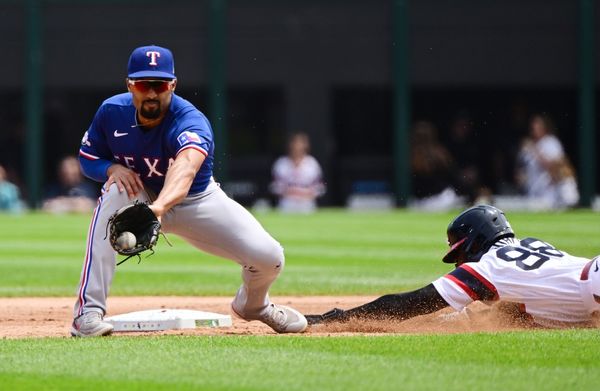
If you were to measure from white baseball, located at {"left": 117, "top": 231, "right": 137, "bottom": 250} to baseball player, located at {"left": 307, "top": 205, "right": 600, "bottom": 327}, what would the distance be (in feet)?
4.63

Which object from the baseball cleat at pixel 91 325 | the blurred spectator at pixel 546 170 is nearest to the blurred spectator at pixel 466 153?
the blurred spectator at pixel 546 170

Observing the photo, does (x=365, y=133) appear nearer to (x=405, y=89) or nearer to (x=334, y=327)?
(x=405, y=89)

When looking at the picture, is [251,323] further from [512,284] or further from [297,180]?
[297,180]

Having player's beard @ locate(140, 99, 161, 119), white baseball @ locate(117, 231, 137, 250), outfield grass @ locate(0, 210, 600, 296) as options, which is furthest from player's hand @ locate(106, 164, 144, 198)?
outfield grass @ locate(0, 210, 600, 296)

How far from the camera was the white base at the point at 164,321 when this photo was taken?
6719 millimetres

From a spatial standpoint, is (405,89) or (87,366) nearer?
(87,366)

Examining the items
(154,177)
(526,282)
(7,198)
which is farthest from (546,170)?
(154,177)

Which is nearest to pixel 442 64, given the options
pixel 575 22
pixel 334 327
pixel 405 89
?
pixel 405 89

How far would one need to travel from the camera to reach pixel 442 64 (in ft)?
68.6

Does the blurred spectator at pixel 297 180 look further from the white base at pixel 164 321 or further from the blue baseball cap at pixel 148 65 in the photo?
the blue baseball cap at pixel 148 65

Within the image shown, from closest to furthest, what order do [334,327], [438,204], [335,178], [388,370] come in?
[388,370] → [334,327] → [438,204] → [335,178]

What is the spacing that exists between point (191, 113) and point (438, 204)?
1388cm

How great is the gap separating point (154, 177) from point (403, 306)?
1.46 m

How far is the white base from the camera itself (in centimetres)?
672
